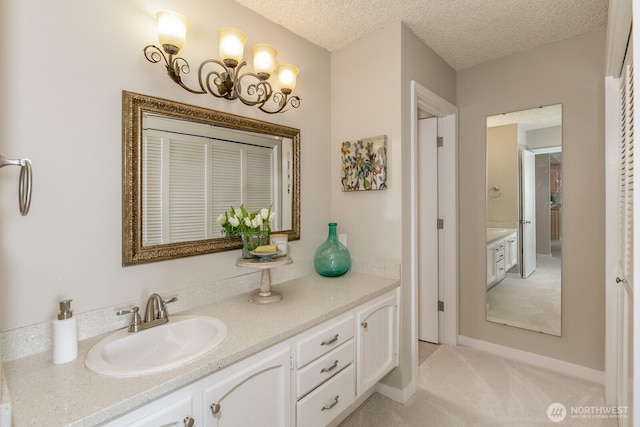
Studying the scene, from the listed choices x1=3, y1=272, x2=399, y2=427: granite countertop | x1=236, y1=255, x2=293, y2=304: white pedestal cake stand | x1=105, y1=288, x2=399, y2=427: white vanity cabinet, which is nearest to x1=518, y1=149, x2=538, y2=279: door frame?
x1=105, y1=288, x2=399, y2=427: white vanity cabinet

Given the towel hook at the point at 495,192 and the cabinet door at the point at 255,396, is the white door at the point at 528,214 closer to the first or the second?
the towel hook at the point at 495,192

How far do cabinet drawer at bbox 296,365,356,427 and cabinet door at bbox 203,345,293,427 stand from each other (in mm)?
97

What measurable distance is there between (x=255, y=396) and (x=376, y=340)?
87 cm

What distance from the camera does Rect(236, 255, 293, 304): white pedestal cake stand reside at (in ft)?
5.05

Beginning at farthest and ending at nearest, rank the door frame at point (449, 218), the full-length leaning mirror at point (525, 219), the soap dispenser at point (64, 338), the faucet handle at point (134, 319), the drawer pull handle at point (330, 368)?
the door frame at point (449, 218)
the full-length leaning mirror at point (525, 219)
the drawer pull handle at point (330, 368)
the faucet handle at point (134, 319)
the soap dispenser at point (64, 338)

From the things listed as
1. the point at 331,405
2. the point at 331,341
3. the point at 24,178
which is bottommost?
the point at 331,405

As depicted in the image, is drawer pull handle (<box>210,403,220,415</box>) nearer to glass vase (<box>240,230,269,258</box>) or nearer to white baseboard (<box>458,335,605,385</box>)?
glass vase (<box>240,230,269,258</box>)

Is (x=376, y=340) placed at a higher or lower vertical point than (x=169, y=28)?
lower

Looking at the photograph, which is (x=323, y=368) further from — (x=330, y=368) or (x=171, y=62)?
(x=171, y=62)

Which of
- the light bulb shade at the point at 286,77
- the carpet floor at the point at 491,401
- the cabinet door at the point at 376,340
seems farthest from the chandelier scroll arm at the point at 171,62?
the carpet floor at the point at 491,401

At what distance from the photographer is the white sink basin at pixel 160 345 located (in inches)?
41.6

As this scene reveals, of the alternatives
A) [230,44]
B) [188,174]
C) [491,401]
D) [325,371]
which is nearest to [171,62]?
[230,44]

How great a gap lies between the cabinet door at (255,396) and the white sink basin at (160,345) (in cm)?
15

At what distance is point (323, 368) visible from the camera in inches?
58.4
